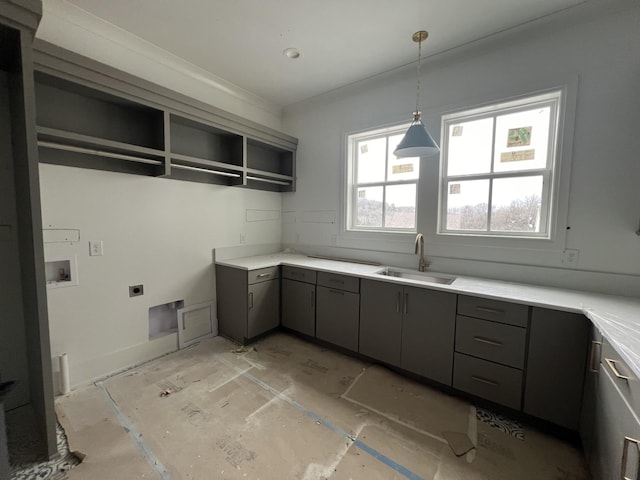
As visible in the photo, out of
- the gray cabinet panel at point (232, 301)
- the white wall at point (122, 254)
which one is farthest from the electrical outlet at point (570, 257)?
the white wall at point (122, 254)

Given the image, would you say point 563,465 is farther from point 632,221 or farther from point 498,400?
point 632,221

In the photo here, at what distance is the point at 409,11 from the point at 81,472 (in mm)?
3550

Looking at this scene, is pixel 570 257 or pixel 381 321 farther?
pixel 381 321

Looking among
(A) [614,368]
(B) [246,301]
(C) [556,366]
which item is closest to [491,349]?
(C) [556,366]

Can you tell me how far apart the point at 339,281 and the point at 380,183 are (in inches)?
49.8

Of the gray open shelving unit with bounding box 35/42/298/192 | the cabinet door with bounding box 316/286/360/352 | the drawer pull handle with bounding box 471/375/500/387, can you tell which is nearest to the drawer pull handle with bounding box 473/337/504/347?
the drawer pull handle with bounding box 471/375/500/387

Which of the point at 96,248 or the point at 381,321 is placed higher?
the point at 96,248

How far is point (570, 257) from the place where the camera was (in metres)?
2.01

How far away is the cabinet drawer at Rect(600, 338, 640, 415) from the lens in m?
0.95

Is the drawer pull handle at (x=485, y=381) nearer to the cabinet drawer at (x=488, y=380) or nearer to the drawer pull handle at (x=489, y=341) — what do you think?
the cabinet drawer at (x=488, y=380)

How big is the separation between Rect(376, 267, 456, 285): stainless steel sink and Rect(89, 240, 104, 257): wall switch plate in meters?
2.47

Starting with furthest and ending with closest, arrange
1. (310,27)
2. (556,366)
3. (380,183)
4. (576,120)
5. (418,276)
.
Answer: (380,183) < (418,276) < (310,27) < (576,120) < (556,366)

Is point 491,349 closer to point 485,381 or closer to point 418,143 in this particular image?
point 485,381

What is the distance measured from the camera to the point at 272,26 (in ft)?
6.84
